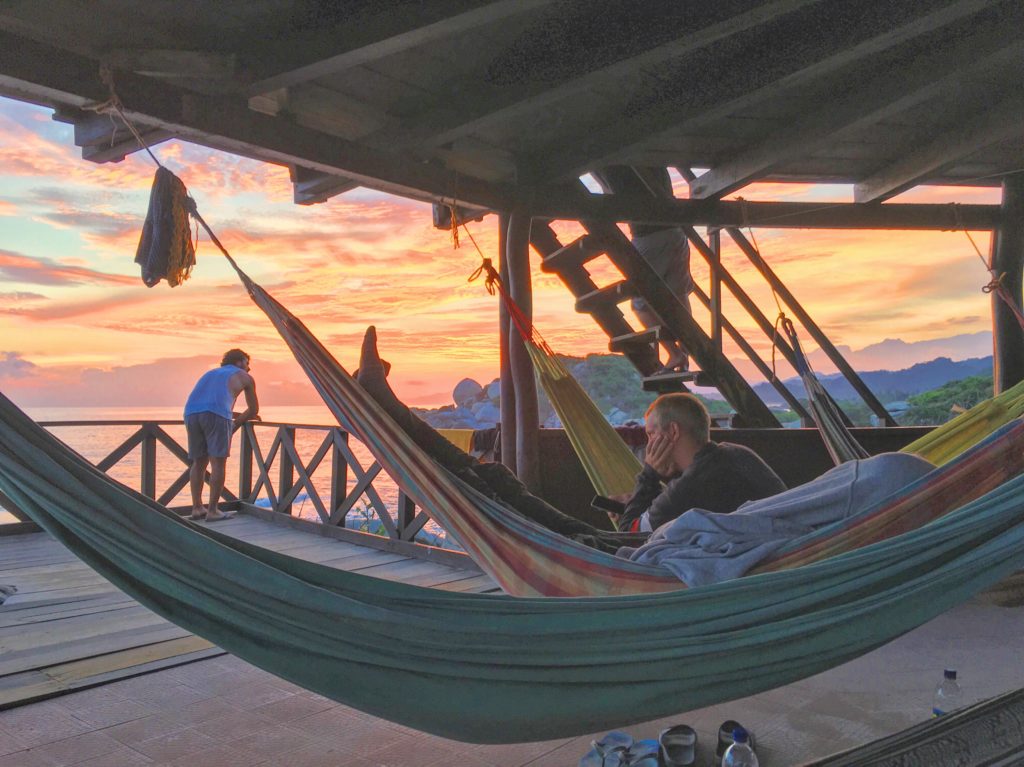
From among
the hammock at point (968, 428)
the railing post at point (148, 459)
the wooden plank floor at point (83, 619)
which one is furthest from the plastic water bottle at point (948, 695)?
the railing post at point (148, 459)

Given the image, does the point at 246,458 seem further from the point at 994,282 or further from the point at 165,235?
the point at 994,282

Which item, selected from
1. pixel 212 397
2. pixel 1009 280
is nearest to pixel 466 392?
pixel 212 397

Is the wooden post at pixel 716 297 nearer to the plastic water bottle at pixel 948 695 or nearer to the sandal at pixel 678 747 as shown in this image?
the plastic water bottle at pixel 948 695

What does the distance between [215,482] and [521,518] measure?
126 inches

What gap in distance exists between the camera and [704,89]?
2.79 metres

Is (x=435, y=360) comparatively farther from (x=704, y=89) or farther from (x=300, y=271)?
(x=704, y=89)

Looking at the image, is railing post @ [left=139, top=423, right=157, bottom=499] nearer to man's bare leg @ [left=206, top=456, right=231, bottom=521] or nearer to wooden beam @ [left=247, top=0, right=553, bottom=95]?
man's bare leg @ [left=206, top=456, right=231, bottom=521]

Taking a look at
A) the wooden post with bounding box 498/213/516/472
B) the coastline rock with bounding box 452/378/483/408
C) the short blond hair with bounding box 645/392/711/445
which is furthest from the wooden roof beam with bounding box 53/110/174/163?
the coastline rock with bounding box 452/378/483/408

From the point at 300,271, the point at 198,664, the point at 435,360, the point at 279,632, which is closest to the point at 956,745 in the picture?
the point at 279,632

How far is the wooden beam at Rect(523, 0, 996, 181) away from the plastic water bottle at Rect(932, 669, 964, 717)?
1.79 meters

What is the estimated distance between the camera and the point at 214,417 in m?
4.26

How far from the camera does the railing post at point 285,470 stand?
4832 mm

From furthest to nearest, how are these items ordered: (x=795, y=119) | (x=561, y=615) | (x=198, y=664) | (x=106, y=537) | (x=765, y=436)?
(x=765, y=436) < (x=795, y=119) < (x=198, y=664) < (x=561, y=615) < (x=106, y=537)

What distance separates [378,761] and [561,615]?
0.76m
